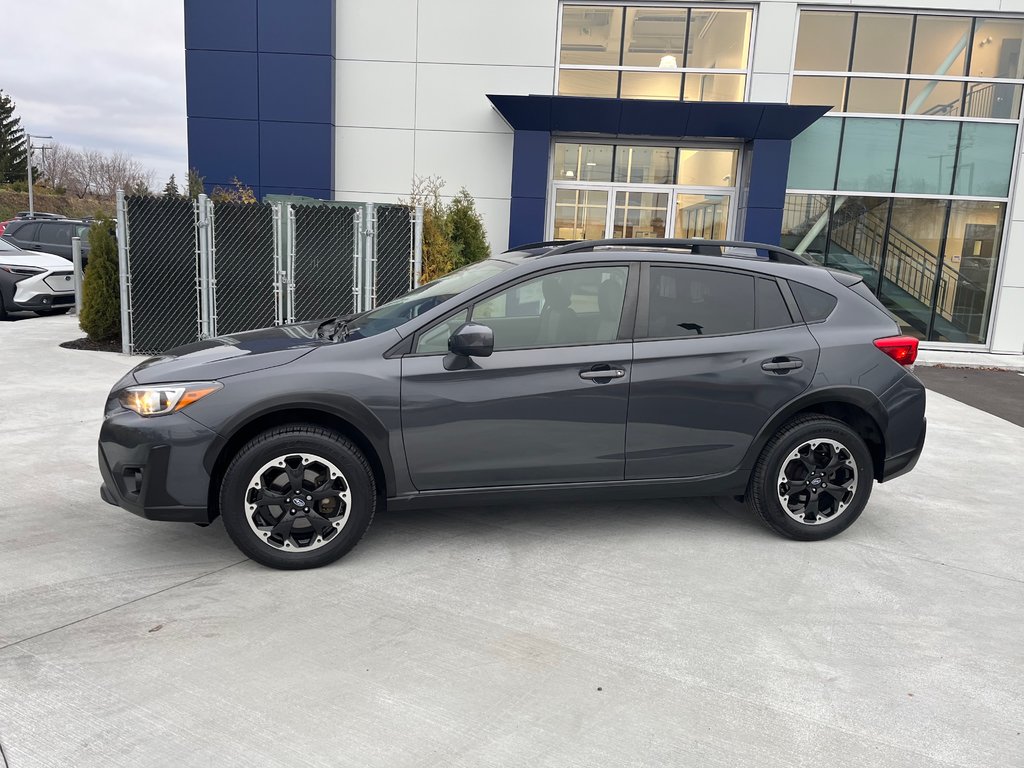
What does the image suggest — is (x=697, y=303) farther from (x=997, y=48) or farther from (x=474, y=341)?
(x=997, y=48)

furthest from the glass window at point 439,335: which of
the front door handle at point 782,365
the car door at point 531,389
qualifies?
the front door handle at point 782,365

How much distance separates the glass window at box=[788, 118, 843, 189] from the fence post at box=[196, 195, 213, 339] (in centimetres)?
973

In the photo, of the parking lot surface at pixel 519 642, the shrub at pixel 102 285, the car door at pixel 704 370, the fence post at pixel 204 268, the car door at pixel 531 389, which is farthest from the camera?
the shrub at pixel 102 285

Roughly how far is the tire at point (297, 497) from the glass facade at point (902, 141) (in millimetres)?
11921

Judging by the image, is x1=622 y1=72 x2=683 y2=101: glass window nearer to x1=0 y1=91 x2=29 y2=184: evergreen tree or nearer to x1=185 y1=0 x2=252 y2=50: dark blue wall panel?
x1=185 y1=0 x2=252 y2=50: dark blue wall panel

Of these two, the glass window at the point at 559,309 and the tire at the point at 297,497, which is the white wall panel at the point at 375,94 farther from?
the tire at the point at 297,497

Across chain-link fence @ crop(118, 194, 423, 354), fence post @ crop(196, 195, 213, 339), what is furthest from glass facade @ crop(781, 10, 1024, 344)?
fence post @ crop(196, 195, 213, 339)

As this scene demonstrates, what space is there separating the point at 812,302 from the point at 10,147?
82.7 m

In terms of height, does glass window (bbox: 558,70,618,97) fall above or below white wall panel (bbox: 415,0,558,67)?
below

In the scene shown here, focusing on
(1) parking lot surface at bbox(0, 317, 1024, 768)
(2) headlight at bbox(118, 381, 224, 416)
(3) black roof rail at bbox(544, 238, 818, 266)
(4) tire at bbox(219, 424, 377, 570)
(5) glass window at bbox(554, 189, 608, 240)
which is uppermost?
(5) glass window at bbox(554, 189, 608, 240)

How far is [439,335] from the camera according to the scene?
13.4 feet

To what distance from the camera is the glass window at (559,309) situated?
165 inches

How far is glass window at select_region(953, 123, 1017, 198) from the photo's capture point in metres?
13.7

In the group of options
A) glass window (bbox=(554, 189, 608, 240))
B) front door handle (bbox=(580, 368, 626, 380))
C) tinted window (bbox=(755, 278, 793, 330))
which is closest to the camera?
front door handle (bbox=(580, 368, 626, 380))
